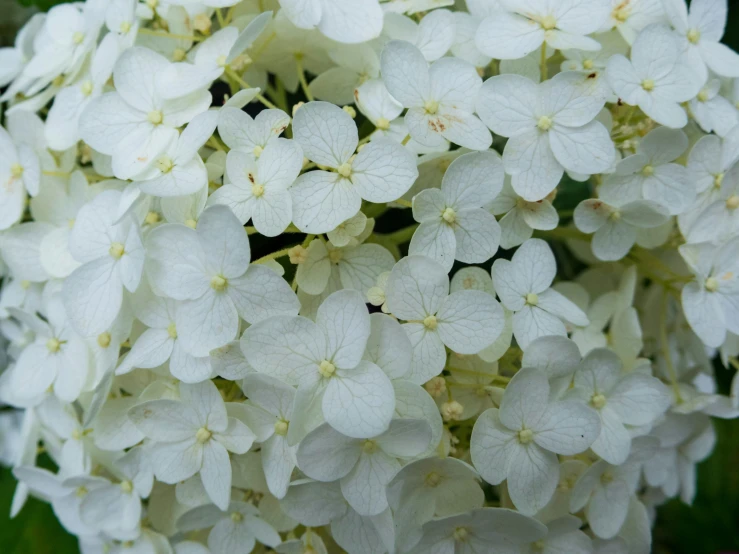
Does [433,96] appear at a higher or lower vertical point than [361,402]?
higher

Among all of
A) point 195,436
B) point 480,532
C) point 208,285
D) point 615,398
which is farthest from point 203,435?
point 615,398

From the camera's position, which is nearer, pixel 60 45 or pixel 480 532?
pixel 480 532

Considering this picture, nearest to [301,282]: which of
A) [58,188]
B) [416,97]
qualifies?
[416,97]

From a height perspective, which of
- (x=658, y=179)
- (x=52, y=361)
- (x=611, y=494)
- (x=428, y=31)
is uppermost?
(x=428, y=31)

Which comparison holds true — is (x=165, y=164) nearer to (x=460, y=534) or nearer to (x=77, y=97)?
(x=77, y=97)

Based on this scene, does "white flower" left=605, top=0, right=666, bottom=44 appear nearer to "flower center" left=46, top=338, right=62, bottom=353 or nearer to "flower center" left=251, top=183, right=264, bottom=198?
"flower center" left=251, top=183, right=264, bottom=198

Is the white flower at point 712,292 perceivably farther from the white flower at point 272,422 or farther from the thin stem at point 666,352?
the white flower at point 272,422

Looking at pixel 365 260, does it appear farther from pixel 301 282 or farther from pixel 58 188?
pixel 58 188

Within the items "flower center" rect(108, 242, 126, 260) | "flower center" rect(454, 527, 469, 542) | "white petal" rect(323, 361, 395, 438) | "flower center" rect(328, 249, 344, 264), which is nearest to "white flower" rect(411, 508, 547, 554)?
"flower center" rect(454, 527, 469, 542)
